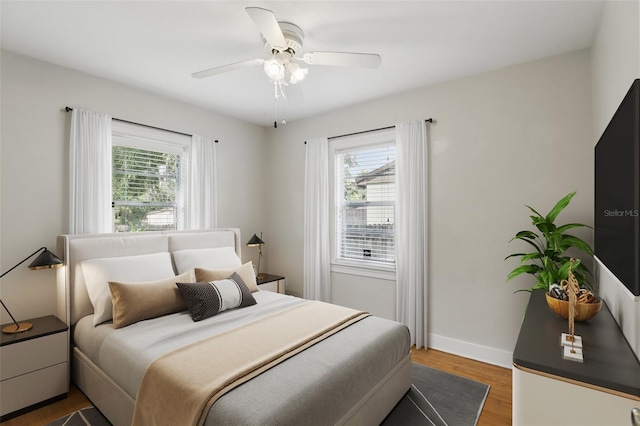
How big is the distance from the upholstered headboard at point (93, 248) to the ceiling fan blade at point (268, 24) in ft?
7.41

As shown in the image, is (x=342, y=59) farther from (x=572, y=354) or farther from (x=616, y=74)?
→ (x=572, y=354)

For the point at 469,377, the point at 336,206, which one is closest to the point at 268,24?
the point at 336,206

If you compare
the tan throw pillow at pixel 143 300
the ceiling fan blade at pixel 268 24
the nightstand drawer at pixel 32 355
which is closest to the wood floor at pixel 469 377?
the nightstand drawer at pixel 32 355

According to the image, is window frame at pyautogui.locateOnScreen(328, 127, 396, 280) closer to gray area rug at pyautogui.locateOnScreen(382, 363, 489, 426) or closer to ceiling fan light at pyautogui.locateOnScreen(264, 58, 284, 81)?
gray area rug at pyautogui.locateOnScreen(382, 363, 489, 426)

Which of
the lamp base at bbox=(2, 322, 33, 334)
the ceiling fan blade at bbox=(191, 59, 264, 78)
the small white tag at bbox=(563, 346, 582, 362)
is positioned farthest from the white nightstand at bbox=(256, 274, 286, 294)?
the small white tag at bbox=(563, 346, 582, 362)

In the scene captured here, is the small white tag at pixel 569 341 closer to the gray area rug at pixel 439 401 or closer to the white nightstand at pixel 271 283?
the gray area rug at pixel 439 401

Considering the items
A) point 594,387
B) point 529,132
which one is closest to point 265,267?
point 529,132

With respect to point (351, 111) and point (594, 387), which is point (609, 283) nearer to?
point (594, 387)

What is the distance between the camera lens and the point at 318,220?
4129mm

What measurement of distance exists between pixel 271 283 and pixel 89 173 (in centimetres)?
231

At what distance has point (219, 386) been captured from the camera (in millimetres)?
1527

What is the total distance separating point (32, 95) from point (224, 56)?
166 centimetres

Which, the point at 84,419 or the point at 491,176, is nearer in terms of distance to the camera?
the point at 84,419

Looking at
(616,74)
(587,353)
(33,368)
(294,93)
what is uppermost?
(294,93)
